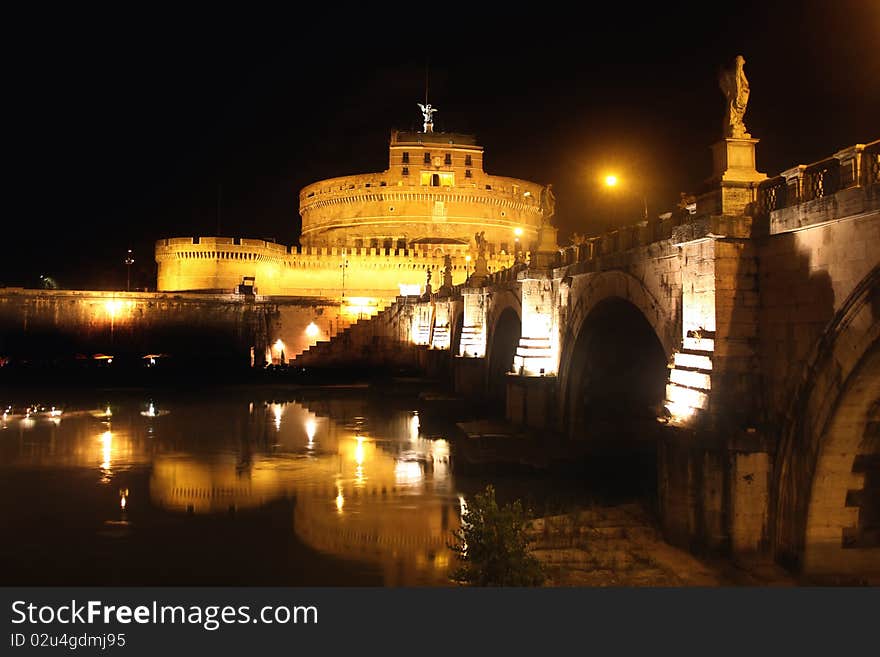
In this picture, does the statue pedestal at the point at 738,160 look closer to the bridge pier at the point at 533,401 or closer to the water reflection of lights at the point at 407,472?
the water reflection of lights at the point at 407,472

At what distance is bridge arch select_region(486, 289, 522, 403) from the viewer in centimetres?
3089

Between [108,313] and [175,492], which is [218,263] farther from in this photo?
[175,492]

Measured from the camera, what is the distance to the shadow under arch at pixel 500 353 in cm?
3181

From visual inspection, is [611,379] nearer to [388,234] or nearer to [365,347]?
[365,347]

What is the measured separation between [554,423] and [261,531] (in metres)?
11.0

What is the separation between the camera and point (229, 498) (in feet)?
56.2

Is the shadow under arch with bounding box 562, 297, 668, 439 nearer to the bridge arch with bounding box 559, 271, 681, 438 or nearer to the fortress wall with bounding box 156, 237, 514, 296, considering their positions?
the bridge arch with bounding box 559, 271, 681, 438

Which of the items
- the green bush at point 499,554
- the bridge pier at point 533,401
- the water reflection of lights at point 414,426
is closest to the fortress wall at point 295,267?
the water reflection of lights at point 414,426

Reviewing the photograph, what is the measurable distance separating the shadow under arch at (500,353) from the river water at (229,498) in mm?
4429

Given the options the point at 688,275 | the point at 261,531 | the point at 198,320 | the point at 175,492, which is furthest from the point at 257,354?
the point at 688,275

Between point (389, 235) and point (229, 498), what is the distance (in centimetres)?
6475

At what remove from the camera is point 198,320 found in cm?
5666

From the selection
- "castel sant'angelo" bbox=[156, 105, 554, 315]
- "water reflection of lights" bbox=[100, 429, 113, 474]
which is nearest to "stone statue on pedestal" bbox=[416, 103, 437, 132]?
"castel sant'angelo" bbox=[156, 105, 554, 315]

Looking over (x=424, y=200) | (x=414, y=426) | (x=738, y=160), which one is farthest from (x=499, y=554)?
(x=424, y=200)
